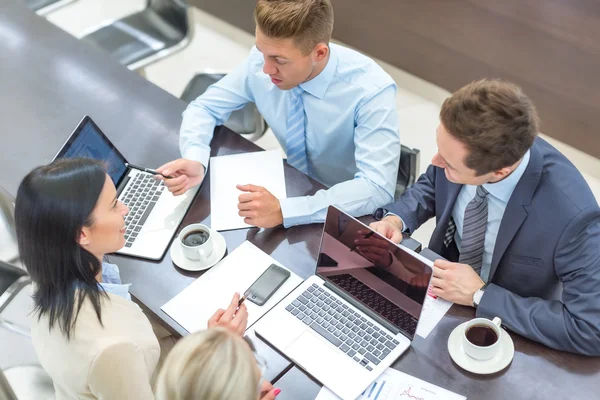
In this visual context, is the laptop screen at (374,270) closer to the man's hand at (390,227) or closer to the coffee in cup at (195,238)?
the man's hand at (390,227)

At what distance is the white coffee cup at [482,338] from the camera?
153cm

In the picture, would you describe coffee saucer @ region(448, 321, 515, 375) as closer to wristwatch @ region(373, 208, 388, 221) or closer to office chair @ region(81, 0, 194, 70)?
wristwatch @ region(373, 208, 388, 221)

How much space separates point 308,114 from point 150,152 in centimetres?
56

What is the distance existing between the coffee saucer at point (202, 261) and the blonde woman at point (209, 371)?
0.62 m

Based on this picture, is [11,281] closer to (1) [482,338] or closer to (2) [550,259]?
(1) [482,338]

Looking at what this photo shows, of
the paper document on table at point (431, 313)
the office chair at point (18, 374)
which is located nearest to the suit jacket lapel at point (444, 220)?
the paper document on table at point (431, 313)

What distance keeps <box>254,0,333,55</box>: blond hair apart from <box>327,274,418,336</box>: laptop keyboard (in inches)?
29.7

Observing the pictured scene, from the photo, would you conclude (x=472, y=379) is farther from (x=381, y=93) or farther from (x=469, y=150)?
(x=381, y=93)

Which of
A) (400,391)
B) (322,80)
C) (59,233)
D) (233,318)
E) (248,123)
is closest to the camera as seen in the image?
(59,233)

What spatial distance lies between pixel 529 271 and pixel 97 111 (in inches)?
62.5

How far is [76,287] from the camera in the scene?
4.84 ft

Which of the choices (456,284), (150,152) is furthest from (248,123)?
(456,284)

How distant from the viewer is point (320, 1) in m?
1.96

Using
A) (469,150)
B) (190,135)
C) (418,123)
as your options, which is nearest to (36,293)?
(190,135)
